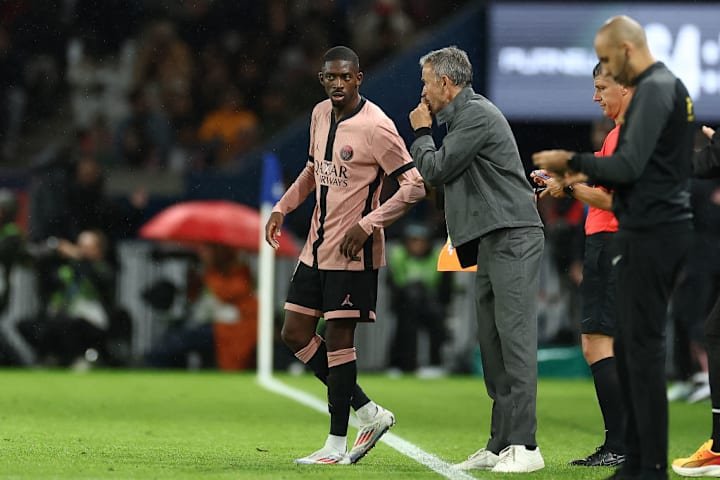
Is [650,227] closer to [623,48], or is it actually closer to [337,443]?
[623,48]

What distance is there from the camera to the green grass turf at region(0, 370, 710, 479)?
7.73m

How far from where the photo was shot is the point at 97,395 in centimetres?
1366

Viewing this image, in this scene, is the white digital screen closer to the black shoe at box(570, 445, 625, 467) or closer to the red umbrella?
the red umbrella

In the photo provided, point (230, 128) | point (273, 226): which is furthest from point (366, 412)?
point (230, 128)

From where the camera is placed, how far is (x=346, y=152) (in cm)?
835

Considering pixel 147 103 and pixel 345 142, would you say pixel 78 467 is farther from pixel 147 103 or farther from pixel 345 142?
pixel 147 103

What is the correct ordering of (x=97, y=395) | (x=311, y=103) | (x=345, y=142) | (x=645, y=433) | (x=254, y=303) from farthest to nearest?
(x=311, y=103) < (x=254, y=303) < (x=97, y=395) < (x=345, y=142) < (x=645, y=433)

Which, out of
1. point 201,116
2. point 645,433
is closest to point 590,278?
point 645,433

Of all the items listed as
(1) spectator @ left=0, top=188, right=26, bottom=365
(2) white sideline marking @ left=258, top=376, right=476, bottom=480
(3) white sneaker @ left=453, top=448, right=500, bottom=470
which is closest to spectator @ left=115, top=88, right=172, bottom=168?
(1) spectator @ left=0, top=188, right=26, bottom=365

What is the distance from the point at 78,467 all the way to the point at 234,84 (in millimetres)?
14679

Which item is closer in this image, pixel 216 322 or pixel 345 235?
pixel 345 235

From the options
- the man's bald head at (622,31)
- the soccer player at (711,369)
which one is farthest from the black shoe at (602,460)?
the man's bald head at (622,31)

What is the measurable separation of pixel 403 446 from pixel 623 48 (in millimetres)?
3704

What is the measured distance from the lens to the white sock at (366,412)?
839 centimetres
